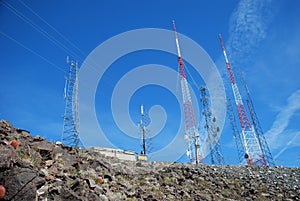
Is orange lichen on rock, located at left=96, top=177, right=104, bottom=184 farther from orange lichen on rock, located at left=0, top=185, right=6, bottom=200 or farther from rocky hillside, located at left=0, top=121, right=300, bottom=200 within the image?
orange lichen on rock, located at left=0, top=185, right=6, bottom=200

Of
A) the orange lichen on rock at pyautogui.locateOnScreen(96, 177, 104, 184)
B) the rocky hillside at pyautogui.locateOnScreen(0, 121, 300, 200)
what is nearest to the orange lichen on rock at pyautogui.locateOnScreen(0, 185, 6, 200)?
the rocky hillside at pyautogui.locateOnScreen(0, 121, 300, 200)

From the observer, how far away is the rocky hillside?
20.5ft

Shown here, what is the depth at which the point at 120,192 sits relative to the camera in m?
9.86

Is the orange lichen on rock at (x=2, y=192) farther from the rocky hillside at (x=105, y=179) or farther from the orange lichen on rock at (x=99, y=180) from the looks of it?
the orange lichen on rock at (x=99, y=180)

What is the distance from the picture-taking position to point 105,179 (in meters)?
10.8

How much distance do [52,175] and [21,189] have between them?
6.94 ft

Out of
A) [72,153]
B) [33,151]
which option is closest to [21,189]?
[33,151]

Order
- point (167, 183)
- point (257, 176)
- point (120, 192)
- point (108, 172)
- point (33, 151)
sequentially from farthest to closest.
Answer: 1. point (257, 176)
2. point (167, 183)
3. point (108, 172)
4. point (120, 192)
5. point (33, 151)

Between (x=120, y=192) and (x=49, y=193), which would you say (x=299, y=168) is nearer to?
(x=120, y=192)

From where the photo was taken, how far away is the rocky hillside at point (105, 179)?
6.26 m

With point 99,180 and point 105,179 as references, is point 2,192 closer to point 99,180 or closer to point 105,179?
point 99,180

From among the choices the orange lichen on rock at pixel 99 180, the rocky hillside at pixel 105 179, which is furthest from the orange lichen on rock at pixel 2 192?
the orange lichen on rock at pixel 99 180

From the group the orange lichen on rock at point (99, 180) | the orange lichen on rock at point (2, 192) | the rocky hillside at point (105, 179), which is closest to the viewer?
the orange lichen on rock at point (2, 192)

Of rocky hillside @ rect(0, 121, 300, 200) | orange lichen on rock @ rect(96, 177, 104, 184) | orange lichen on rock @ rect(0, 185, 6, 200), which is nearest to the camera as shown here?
orange lichen on rock @ rect(0, 185, 6, 200)
